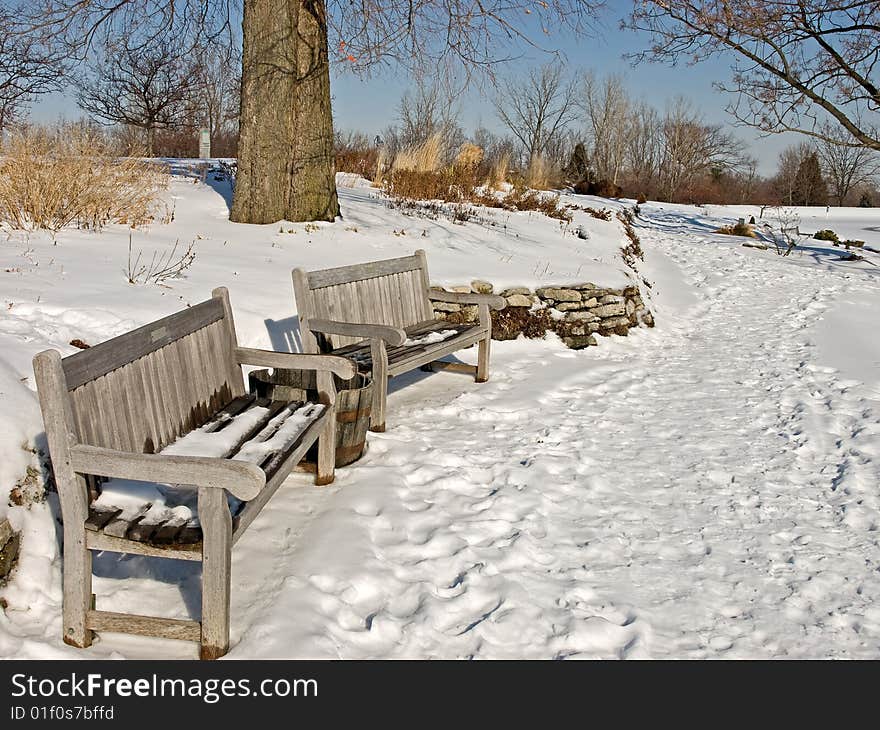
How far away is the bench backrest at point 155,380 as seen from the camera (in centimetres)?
262

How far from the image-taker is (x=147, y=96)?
23.4 metres

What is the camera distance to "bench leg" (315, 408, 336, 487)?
386 cm

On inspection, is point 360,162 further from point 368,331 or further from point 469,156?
point 368,331

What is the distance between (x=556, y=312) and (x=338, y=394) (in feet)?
12.8

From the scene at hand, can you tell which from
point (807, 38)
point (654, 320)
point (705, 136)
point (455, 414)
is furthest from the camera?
point (705, 136)

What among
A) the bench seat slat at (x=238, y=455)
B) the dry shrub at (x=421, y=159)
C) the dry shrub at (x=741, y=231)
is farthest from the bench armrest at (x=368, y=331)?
the dry shrub at (x=741, y=231)

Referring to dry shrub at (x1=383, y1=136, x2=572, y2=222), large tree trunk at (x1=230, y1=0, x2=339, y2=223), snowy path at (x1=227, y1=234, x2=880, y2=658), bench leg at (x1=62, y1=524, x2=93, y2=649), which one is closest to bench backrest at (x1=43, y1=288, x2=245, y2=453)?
bench leg at (x1=62, y1=524, x2=93, y2=649)

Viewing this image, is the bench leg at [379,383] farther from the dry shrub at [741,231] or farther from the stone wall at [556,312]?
the dry shrub at [741,231]

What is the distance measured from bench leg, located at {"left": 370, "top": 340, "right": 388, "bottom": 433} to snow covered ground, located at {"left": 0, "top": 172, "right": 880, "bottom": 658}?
0.34ft

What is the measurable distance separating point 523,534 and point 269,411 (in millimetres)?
1280

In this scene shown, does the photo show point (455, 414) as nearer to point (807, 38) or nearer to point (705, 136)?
point (807, 38)

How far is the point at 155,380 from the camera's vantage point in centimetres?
309

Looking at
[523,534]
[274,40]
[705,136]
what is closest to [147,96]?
[274,40]
